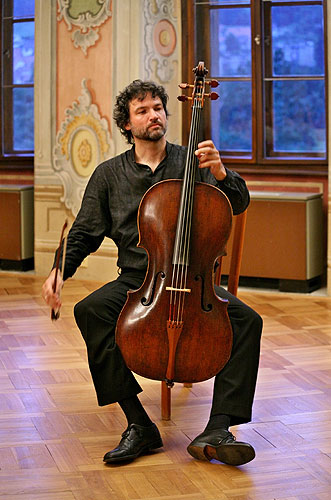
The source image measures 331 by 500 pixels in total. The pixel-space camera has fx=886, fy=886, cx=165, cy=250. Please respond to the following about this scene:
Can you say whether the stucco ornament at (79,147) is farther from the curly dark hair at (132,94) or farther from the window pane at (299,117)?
the curly dark hair at (132,94)

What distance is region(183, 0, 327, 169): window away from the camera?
18.7 feet

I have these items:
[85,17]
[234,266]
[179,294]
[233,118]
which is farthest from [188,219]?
[85,17]

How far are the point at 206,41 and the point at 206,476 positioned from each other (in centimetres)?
400

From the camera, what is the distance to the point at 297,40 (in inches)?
226

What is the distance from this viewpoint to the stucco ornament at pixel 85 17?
19.0 ft

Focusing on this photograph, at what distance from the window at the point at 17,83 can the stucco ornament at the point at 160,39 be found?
1244 millimetres

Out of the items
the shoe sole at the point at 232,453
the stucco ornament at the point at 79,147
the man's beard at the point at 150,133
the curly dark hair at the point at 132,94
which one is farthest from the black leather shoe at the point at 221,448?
the stucco ornament at the point at 79,147

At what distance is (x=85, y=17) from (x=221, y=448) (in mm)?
3960

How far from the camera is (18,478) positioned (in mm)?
2537

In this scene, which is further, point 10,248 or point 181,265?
point 10,248

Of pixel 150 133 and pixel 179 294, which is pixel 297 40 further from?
pixel 179 294

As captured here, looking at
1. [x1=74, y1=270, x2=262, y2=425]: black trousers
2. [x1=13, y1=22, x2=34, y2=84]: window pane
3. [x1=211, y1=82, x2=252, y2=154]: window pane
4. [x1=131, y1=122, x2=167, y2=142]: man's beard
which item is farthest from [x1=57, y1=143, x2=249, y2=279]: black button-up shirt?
[x1=13, y1=22, x2=34, y2=84]: window pane

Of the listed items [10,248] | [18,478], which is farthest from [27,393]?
[10,248]

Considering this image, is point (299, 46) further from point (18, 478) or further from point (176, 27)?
point (18, 478)
